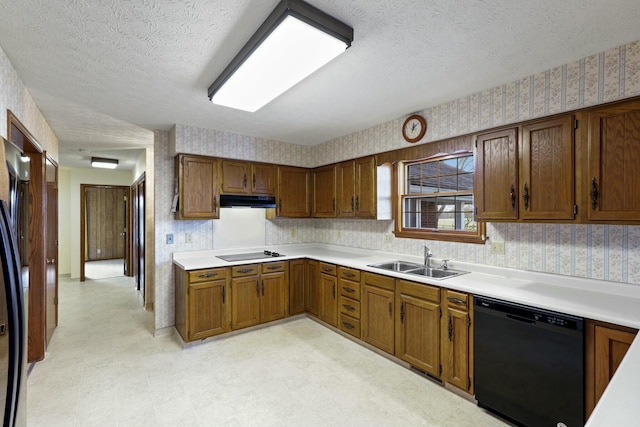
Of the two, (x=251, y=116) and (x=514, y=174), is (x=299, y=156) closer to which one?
(x=251, y=116)

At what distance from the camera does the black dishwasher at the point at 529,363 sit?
1.78m

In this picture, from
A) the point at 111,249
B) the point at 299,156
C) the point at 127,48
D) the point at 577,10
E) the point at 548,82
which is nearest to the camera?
the point at 577,10

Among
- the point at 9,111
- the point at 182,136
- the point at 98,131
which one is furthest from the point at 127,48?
the point at 98,131

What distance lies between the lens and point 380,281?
3014 mm

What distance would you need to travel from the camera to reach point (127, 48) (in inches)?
74.2

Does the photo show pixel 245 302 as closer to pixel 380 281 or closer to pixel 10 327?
pixel 380 281

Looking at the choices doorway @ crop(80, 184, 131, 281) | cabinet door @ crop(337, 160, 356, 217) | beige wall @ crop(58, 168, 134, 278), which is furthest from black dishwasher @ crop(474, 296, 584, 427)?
doorway @ crop(80, 184, 131, 281)

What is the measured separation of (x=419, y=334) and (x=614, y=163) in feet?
6.09

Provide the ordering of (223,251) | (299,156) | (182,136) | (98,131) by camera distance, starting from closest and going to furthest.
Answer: (182,136) → (98,131) → (223,251) → (299,156)

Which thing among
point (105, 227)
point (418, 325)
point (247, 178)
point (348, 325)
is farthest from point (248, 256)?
point (105, 227)

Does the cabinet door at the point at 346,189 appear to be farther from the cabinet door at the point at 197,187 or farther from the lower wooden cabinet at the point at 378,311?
the cabinet door at the point at 197,187

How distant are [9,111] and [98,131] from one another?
190cm

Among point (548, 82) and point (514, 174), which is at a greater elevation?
point (548, 82)

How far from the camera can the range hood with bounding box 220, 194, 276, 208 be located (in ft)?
12.4
